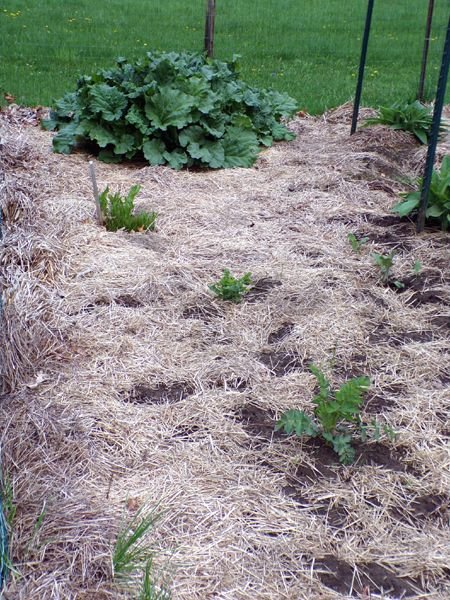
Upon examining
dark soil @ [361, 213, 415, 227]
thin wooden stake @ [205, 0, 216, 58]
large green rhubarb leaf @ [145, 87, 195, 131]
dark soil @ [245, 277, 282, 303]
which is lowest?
dark soil @ [245, 277, 282, 303]

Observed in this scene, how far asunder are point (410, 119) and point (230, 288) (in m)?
3.81

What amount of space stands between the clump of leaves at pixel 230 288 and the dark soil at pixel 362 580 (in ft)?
5.76

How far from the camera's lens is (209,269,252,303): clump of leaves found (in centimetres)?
367

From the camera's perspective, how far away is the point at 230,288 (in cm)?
367

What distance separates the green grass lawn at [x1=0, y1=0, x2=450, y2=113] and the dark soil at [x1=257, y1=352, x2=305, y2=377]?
5.45m

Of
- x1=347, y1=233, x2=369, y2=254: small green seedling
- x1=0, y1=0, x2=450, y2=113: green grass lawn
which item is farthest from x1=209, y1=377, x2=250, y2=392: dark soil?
x1=0, y1=0, x2=450, y2=113: green grass lawn

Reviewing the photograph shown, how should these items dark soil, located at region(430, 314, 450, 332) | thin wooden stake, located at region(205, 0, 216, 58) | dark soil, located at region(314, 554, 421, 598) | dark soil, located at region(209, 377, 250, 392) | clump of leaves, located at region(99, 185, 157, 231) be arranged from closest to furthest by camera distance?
1. dark soil, located at region(314, 554, 421, 598)
2. dark soil, located at region(209, 377, 250, 392)
3. dark soil, located at region(430, 314, 450, 332)
4. clump of leaves, located at region(99, 185, 157, 231)
5. thin wooden stake, located at region(205, 0, 216, 58)

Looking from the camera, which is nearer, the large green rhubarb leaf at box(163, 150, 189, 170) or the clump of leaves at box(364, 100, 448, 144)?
the large green rhubarb leaf at box(163, 150, 189, 170)

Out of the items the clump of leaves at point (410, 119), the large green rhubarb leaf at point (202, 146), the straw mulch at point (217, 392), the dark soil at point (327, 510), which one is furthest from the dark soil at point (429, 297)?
the clump of leaves at point (410, 119)

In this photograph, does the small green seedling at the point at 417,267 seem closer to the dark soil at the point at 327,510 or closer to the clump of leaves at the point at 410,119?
the dark soil at the point at 327,510

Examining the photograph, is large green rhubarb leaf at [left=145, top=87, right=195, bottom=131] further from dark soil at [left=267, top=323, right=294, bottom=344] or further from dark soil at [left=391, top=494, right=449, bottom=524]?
dark soil at [left=391, top=494, right=449, bottom=524]

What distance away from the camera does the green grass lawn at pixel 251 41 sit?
358 inches

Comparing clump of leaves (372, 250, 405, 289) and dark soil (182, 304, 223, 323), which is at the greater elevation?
clump of leaves (372, 250, 405, 289)

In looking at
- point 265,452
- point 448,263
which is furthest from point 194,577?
point 448,263
